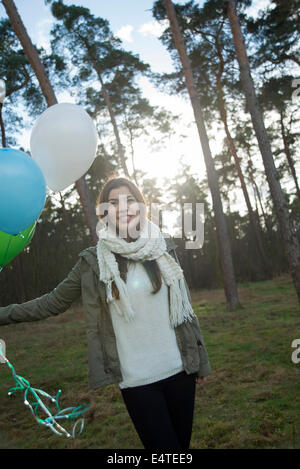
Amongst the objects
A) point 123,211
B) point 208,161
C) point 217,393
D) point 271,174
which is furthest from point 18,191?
point 208,161

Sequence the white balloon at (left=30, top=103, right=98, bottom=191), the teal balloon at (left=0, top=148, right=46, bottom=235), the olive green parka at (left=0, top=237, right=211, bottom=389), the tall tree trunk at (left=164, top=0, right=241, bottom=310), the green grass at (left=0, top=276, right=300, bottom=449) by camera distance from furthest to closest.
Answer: the tall tree trunk at (left=164, top=0, right=241, bottom=310)
the green grass at (left=0, top=276, right=300, bottom=449)
the white balloon at (left=30, top=103, right=98, bottom=191)
the teal balloon at (left=0, top=148, right=46, bottom=235)
the olive green parka at (left=0, top=237, right=211, bottom=389)

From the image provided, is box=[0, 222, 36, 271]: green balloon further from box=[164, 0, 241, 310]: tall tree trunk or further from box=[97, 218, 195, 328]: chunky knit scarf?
box=[164, 0, 241, 310]: tall tree trunk

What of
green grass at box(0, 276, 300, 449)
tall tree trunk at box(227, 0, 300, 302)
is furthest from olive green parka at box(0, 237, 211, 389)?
tall tree trunk at box(227, 0, 300, 302)

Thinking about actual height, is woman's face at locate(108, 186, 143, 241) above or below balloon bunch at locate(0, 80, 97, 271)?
below

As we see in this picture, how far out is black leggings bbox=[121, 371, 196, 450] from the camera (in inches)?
61.1

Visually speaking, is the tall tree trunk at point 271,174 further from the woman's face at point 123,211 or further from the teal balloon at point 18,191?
the teal balloon at point 18,191

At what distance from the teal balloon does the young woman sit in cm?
38

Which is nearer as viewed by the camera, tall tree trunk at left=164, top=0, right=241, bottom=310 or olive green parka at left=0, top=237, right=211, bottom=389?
olive green parka at left=0, top=237, right=211, bottom=389

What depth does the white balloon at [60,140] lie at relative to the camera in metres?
2.36

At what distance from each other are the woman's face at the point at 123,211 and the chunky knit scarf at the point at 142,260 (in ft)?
0.15

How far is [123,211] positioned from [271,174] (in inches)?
202

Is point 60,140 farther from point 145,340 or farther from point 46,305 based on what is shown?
point 145,340

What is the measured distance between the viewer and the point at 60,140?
235cm
